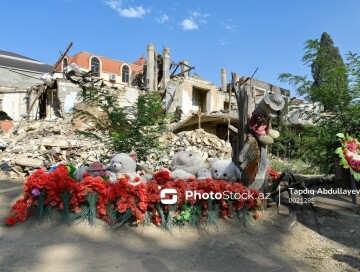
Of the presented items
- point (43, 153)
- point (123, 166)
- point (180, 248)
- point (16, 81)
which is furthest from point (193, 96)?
point (180, 248)

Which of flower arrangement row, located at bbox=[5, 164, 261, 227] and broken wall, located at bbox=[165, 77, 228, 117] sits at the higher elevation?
broken wall, located at bbox=[165, 77, 228, 117]

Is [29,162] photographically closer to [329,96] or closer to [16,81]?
[329,96]

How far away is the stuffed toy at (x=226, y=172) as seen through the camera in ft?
15.3

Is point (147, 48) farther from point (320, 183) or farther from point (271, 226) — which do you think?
point (271, 226)

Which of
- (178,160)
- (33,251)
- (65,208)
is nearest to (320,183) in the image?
(178,160)

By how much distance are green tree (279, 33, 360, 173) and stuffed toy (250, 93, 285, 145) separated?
248cm

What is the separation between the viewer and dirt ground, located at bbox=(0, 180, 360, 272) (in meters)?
2.87

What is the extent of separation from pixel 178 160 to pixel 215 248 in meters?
1.87

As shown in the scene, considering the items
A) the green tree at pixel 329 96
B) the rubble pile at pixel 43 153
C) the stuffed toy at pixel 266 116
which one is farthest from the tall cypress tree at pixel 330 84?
the rubble pile at pixel 43 153

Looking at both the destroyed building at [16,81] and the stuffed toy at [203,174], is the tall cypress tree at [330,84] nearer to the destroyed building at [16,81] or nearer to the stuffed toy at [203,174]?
the stuffed toy at [203,174]

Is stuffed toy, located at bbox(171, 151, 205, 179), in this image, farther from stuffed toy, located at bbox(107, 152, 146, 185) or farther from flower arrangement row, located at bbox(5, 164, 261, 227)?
flower arrangement row, located at bbox(5, 164, 261, 227)

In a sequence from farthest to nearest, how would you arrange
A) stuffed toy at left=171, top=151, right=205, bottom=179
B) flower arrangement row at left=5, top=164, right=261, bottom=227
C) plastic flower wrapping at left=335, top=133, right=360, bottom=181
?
plastic flower wrapping at left=335, top=133, right=360, bottom=181 → stuffed toy at left=171, top=151, right=205, bottom=179 → flower arrangement row at left=5, top=164, right=261, bottom=227

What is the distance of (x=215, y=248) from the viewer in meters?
3.36

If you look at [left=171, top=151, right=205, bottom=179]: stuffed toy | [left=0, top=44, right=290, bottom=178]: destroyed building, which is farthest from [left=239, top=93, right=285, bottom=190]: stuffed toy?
[left=0, top=44, right=290, bottom=178]: destroyed building
